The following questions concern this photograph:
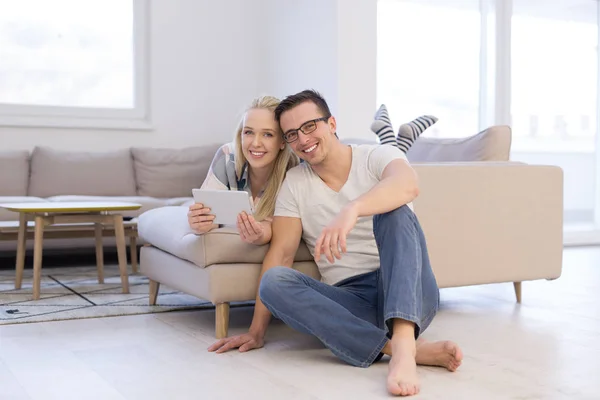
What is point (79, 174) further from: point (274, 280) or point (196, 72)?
point (274, 280)

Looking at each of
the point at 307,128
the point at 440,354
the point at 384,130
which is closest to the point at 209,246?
the point at 307,128

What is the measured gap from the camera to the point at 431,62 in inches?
239

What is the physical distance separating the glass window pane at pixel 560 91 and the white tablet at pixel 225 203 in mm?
4387

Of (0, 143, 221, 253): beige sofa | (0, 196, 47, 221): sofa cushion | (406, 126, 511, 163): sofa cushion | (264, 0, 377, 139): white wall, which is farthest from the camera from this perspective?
(264, 0, 377, 139): white wall

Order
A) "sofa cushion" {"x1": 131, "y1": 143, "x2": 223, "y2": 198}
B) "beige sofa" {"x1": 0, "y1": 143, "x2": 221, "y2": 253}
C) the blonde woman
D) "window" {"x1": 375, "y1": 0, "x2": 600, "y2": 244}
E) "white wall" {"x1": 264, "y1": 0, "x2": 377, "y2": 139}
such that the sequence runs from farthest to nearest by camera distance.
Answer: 1. "window" {"x1": 375, "y1": 0, "x2": 600, "y2": 244}
2. "sofa cushion" {"x1": 131, "y1": 143, "x2": 223, "y2": 198}
3. "white wall" {"x1": 264, "y1": 0, "x2": 377, "y2": 139}
4. "beige sofa" {"x1": 0, "y1": 143, "x2": 221, "y2": 253}
5. the blonde woman

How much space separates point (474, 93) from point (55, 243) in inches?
136

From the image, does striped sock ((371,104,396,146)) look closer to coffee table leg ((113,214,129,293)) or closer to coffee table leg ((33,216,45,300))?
coffee table leg ((113,214,129,293))

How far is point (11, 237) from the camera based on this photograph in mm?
4258

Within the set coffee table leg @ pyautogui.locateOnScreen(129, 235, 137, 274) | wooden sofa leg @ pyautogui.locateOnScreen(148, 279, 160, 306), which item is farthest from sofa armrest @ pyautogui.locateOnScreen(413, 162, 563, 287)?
coffee table leg @ pyautogui.locateOnScreen(129, 235, 137, 274)

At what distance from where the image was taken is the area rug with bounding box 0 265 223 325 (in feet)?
10.2

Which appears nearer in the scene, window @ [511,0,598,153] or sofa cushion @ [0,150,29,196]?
sofa cushion @ [0,150,29,196]

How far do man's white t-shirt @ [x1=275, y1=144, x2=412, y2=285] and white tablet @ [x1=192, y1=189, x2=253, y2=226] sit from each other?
0.47ft

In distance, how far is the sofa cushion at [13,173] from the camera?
5.07m

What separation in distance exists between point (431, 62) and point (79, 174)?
111 inches
